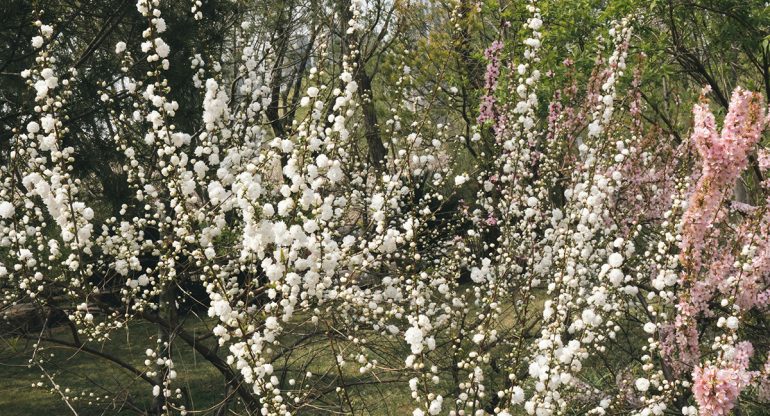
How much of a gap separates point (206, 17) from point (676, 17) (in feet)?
18.6

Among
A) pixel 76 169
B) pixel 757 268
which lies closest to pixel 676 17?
pixel 757 268

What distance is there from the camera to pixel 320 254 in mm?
3092

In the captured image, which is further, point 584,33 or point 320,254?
point 584,33

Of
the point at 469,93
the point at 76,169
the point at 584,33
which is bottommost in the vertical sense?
the point at 76,169

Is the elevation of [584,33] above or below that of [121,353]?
above

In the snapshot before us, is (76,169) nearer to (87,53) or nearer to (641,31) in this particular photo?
(87,53)

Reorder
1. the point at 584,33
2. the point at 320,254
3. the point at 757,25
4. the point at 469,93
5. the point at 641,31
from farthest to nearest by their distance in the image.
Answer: the point at 469,93, the point at 584,33, the point at 641,31, the point at 757,25, the point at 320,254

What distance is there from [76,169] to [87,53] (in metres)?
1.59

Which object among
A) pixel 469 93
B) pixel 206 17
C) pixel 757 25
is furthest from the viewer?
pixel 469 93

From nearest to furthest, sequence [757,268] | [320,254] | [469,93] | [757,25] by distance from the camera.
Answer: [320,254] → [757,268] → [757,25] → [469,93]

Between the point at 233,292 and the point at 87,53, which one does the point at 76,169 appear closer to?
the point at 87,53

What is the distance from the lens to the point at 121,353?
9.93 m

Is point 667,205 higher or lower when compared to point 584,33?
lower

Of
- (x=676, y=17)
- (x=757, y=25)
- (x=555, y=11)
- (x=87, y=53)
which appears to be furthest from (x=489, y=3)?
(x=87, y=53)
